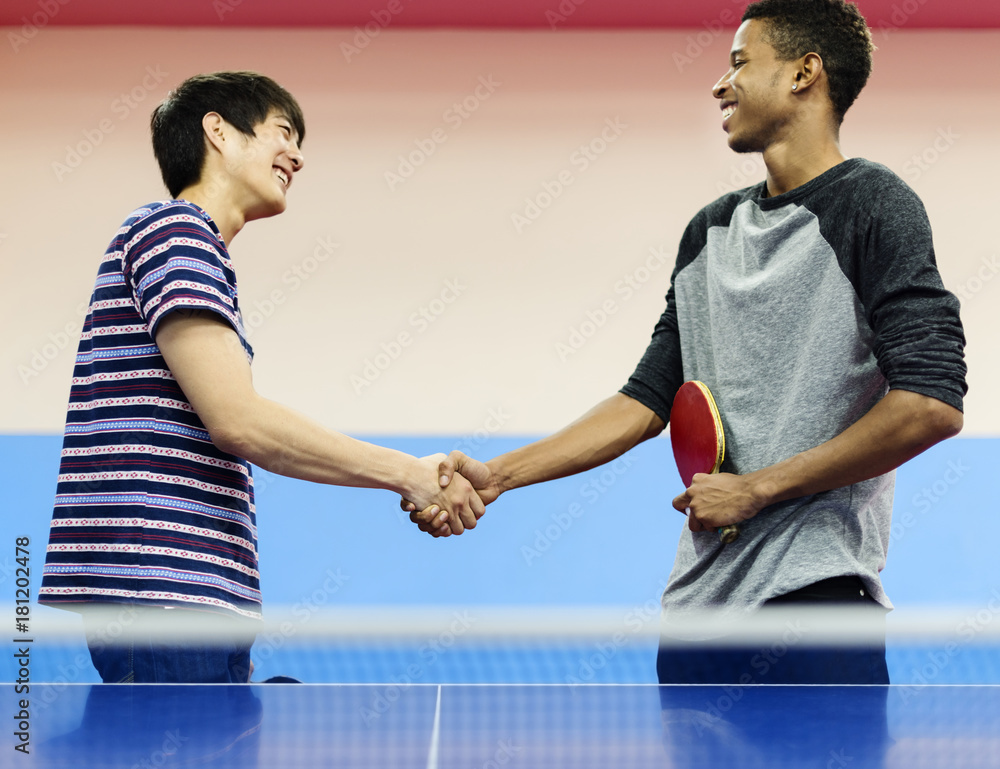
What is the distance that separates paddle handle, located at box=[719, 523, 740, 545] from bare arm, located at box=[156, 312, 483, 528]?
73cm

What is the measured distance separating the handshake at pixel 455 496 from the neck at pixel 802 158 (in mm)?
1018

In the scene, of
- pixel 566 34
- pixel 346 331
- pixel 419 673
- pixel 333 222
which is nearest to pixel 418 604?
pixel 419 673

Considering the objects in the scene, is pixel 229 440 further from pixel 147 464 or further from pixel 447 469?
pixel 447 469

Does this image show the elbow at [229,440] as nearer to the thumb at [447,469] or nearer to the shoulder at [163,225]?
the shoulder at [163,225]

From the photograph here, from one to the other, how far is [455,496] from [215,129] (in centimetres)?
104

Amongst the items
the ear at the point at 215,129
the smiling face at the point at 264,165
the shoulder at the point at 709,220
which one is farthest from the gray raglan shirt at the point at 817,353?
Result: the ear at the point at 215,129

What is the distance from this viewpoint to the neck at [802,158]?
1.93 m

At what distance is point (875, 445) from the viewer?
1.62 m

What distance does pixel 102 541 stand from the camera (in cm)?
159

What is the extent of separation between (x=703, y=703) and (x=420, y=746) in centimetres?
43

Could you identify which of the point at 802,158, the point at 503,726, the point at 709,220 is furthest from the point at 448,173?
the point at 503,726

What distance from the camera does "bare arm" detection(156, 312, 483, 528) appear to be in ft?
5.30

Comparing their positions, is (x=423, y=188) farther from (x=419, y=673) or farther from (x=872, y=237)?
(x=872, y=237)

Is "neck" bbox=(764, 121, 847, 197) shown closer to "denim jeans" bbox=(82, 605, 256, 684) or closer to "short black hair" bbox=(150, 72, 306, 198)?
"short black hair" bbox=(150, 72, 306, 198)
